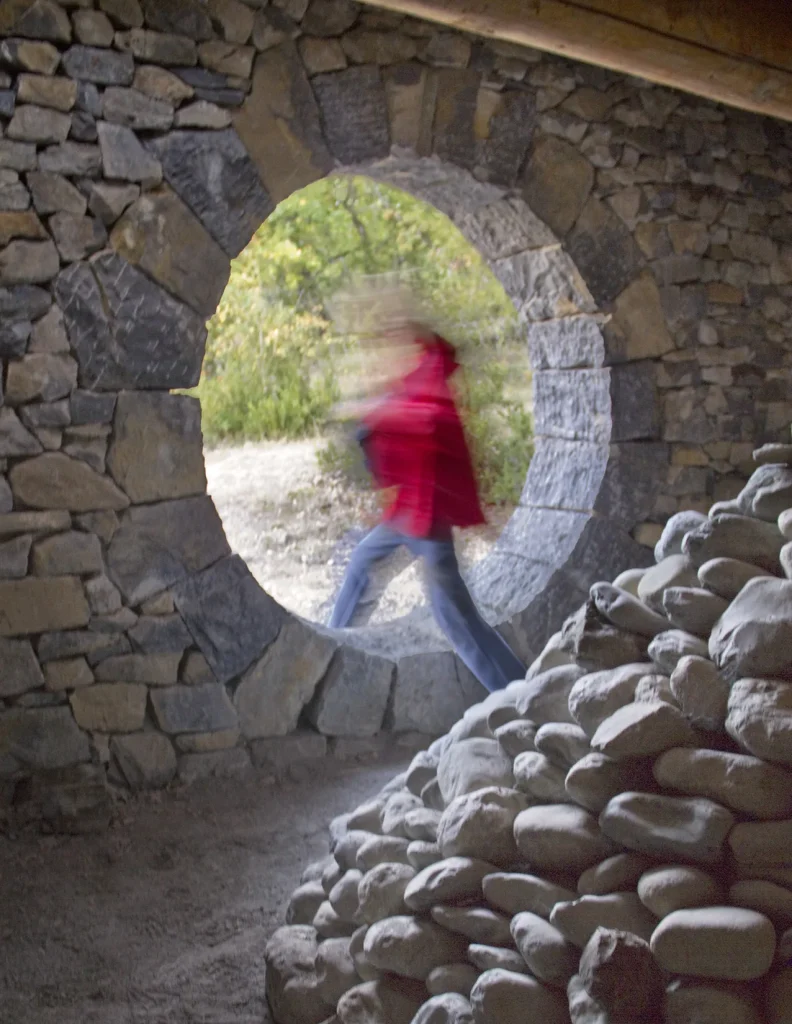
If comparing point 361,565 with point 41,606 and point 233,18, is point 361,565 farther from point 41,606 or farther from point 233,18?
point 233,18

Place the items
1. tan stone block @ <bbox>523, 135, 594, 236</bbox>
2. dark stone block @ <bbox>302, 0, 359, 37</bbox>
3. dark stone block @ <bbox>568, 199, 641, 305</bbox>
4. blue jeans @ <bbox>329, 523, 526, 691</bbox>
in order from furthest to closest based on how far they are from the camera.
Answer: dark stone block @ <bbox>568, 199, 641, 305</bbox>
tan stone block @ <bbox>523, 135, 594, 236</bbox>
blue jeans @ <bbox>329, 523, 526, 691</bbox>
dark stone block @ <bbox>302, 0, 359, 37</bbox>

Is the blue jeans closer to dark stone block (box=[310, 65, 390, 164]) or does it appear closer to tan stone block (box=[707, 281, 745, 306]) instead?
dark stone block (box=[310, 65, 390, 164])

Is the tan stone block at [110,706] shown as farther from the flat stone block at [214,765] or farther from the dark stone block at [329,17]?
the dark stone block at [329,17]

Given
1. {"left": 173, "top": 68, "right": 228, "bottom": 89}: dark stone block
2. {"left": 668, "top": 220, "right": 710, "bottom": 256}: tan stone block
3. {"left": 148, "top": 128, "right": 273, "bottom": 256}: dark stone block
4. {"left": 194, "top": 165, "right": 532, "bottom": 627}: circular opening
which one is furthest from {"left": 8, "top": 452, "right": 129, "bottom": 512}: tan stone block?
{"left": 194, "top": 165, "right": 532, "bottom": 627}: circular opening

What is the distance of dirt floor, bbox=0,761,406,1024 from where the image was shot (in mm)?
1805

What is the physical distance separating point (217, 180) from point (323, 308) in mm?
4515

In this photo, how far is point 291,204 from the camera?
6.66 m

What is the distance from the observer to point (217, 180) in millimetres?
2562

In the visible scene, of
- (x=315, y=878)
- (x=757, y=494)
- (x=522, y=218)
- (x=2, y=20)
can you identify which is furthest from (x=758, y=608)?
(x=2, y=20)

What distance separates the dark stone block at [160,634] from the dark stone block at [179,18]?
63.4 inches

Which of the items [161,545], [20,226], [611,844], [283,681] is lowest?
[283,681]

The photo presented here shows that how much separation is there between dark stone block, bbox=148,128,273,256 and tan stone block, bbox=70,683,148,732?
4.15ft

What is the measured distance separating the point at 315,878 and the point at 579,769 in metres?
0.81

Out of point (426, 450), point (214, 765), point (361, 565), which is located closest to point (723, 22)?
point (426, 450)
